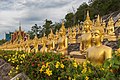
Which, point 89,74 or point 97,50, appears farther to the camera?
point 97,50

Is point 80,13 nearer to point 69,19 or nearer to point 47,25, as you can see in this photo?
point 69,19

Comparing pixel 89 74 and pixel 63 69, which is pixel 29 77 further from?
pixel 89 74

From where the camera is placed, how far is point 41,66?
4.86 m

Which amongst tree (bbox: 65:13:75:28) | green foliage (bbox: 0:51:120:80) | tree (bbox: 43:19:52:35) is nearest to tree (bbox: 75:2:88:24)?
tree (bbox: 65:13:75:28)

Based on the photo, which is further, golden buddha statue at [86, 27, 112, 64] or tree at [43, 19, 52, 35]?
tree at [43, 19, 52, 35]

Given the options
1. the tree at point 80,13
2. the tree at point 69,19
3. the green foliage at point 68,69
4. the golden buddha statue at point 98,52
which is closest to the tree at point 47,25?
the tree at point 69,19

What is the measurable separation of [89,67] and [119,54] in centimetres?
145

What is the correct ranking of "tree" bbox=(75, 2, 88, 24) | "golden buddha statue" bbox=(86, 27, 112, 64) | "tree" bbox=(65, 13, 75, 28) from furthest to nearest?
"tree" bbox=(65, 13, 75, 28) → "tree" bbox=(75, 2, 88, 24) → "golden buddha statue" bbox=(86, 27, 112, 64)

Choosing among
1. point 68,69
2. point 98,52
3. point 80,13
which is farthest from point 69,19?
point 68,69

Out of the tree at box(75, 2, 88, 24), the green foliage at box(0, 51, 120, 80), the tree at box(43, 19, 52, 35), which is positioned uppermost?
A: the tree at box(75, 2, 88, 24)

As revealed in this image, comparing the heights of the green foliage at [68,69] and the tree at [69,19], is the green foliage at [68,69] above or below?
below

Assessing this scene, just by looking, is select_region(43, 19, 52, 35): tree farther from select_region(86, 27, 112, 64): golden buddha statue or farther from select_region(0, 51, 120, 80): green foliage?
select_region(86, 27, 112, 64): golden buddha statue

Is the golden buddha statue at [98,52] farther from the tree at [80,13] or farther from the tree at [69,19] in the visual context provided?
the tree at [69,19]

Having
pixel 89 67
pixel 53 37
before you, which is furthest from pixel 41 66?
pixel 53 37
